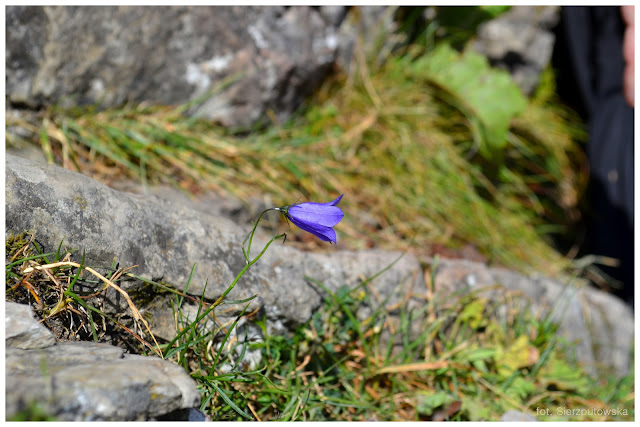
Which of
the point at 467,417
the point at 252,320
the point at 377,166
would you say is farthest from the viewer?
the point at 377,166

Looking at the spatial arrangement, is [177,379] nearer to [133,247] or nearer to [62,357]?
[62,357]

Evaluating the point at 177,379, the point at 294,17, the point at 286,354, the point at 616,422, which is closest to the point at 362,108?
the point at 294,17

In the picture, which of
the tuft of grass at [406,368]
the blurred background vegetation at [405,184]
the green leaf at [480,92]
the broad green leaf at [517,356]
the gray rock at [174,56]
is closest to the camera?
the tuft of grass at [406,368]

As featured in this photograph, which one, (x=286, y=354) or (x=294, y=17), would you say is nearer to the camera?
(x=286, y=354)

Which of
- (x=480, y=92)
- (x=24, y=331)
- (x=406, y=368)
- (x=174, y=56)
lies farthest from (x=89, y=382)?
(x=480, y=92)

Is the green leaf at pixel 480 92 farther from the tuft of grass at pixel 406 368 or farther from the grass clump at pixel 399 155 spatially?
the tuft of grass at pixel 406 368

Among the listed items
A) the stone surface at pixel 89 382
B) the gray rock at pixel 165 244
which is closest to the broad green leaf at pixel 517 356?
the gray rock at pixel 165 244

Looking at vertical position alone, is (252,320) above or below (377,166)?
below
